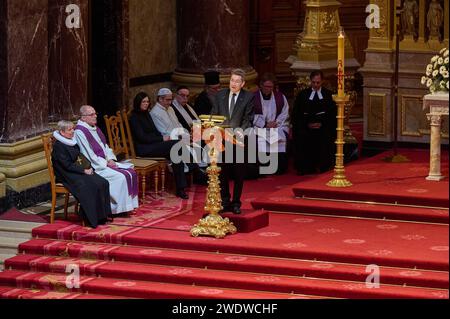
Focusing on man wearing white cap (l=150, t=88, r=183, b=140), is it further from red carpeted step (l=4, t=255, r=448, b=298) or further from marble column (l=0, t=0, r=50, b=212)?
red carpeted step (l=4, t=255, r=448, b=298)

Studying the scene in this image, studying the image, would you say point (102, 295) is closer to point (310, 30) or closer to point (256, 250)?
point (256, 250)

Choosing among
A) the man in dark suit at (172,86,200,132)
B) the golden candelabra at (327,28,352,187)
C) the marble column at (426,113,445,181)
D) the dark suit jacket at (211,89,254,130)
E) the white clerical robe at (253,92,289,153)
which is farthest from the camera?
the white clerical robe at (253,92,289,153)

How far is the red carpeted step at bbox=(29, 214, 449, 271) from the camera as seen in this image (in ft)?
38.8

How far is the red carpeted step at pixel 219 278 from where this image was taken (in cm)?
1138

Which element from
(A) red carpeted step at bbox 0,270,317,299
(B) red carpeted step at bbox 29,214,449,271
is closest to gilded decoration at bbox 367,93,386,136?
(B) red carpeted step at bbox 29,214,449,271

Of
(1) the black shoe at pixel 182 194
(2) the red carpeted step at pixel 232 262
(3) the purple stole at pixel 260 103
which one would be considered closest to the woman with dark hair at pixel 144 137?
(1) the black shoe at pixel 182 194

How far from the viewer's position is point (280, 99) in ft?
51.8

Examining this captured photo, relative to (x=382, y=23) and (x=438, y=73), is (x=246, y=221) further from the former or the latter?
(x=382, y=23)

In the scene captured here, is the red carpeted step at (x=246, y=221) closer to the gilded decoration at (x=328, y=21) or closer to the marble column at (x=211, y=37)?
the marble column at (x=211, y=37)

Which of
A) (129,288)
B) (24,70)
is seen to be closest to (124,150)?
(24,70)

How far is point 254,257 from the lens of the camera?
477 inches

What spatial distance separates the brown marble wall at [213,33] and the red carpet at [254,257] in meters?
3.29

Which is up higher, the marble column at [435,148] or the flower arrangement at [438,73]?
the flower arrangement at [438,73]

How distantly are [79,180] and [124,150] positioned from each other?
1.78m
